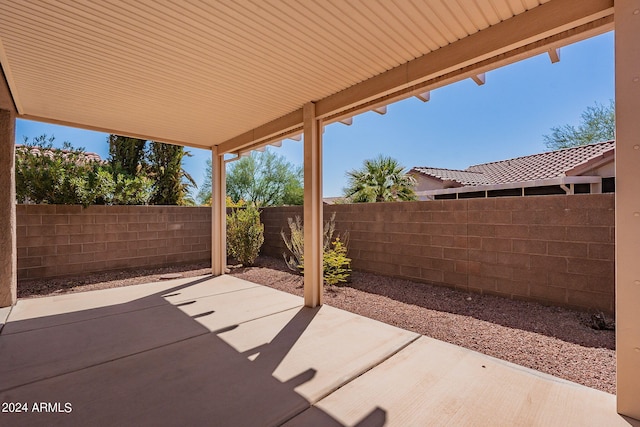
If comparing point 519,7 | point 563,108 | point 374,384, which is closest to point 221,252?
point 374,384

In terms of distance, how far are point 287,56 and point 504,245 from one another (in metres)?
3.57

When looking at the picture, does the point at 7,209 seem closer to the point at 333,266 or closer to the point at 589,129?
the point at 333,266

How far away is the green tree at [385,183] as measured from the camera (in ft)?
28.3

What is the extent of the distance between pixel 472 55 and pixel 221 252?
5.31 meters

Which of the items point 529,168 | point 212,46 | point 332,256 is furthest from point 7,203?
point 529,168

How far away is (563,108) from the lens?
13.5 m

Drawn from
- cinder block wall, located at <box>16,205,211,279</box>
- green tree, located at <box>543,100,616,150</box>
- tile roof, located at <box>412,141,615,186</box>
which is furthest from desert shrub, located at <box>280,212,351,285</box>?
green tree, located at <box>543,100,616,150</box>

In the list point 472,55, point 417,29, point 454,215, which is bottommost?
point 454,215

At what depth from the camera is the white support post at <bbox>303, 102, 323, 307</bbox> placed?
3945mm

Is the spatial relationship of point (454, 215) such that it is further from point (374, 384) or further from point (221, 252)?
point (221, 252)

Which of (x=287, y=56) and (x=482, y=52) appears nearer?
(x=482, y=52)

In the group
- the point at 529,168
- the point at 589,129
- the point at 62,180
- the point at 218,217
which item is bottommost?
the point at 218,217

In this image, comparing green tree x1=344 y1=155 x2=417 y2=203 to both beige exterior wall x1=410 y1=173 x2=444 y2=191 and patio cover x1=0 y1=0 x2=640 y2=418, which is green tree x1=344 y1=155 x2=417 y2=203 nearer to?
beige exterior wall x1=410 y1=173 x2=444 y2=191

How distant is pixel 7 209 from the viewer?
3.74m
